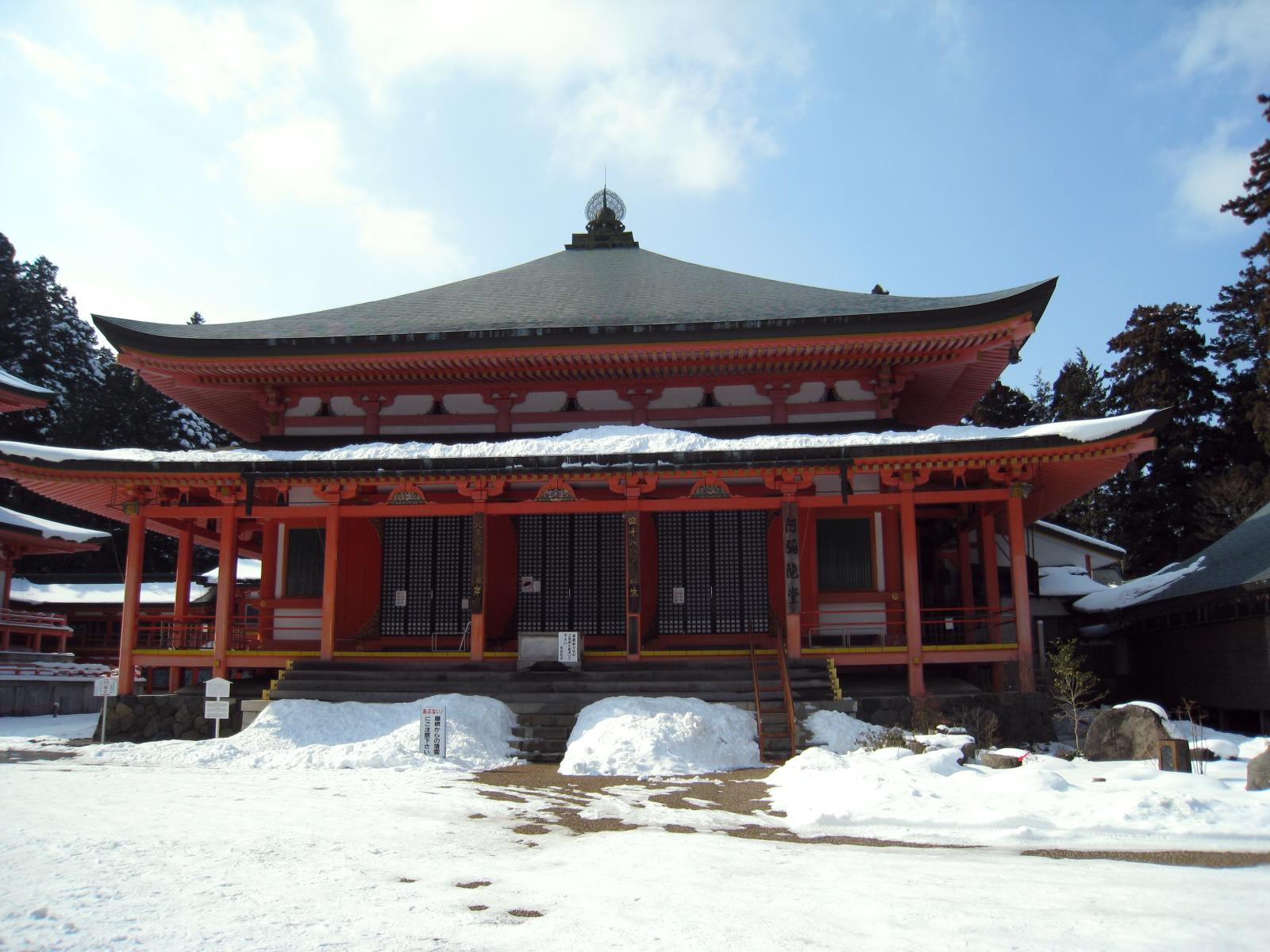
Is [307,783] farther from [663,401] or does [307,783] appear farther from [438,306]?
[438,306]

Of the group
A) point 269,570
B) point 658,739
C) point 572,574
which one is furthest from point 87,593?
point 658,739

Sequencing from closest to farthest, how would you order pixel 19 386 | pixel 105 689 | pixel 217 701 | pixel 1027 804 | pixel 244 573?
1. pixel 1027 804
2. pixel 217 701
3. pixel 105 689
4. pixel 19 386
5. pixel 244 573

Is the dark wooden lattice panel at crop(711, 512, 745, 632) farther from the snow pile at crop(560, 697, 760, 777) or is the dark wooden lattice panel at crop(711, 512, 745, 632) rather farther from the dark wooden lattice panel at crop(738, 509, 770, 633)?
the snow pile at crop(560, 697, 760, 777)

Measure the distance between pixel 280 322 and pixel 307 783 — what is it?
12.8 meters

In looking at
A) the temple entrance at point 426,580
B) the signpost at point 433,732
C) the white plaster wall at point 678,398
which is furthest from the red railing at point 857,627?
the signpost at point 433,732

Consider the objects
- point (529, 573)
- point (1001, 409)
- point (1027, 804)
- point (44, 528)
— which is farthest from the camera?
point (1001, 409)

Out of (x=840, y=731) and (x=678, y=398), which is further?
(x=678, y=398)

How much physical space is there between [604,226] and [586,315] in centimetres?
886

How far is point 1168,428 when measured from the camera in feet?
120

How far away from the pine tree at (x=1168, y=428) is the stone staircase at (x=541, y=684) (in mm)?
26673

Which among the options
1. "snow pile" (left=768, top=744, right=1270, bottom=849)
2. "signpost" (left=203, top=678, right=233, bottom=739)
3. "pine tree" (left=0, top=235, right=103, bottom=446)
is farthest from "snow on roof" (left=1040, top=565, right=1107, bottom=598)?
"pine tree" (left=0, top=235, right=103, bottom=446)

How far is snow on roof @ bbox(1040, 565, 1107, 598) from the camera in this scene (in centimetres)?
2586

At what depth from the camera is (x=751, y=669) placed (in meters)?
16.5

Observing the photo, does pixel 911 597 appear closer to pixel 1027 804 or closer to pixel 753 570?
pixel 753 570
